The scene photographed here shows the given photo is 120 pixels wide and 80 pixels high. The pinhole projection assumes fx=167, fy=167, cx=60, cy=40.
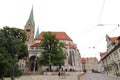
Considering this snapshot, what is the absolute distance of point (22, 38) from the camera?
167 feet

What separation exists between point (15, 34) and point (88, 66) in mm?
65464

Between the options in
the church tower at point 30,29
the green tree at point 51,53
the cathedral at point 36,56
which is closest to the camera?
the green tree at point 51,53

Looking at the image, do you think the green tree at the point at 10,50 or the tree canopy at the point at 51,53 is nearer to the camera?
the green tree at the point at 10,50

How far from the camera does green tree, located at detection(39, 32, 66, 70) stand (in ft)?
152

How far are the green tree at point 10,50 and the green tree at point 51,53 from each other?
5.94 m

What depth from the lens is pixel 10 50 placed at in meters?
37.3

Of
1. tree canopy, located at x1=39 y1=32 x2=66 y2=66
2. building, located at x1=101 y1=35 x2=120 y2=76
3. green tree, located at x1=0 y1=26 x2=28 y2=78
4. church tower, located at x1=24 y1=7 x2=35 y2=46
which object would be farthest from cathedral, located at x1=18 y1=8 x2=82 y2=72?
building, located at x1=101 y1=35 x2=120 y2=76

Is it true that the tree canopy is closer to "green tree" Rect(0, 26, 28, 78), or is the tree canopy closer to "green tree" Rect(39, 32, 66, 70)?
"green tree" Rect(39, 32, 66, 70)

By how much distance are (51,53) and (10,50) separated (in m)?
13.4

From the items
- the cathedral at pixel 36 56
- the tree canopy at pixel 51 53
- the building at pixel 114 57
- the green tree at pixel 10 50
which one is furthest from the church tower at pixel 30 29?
the building at pixel 114 57

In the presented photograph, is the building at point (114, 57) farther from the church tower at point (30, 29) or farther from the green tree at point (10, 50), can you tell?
the church tower at point (30, 29)

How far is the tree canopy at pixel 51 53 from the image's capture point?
152ft

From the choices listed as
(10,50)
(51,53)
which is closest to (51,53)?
(51,53)

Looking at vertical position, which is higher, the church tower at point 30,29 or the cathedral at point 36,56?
the church tower at point 30,29
